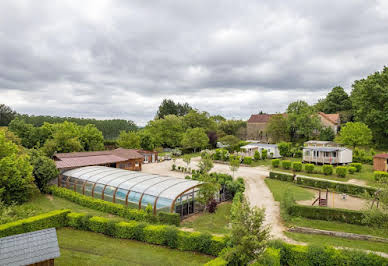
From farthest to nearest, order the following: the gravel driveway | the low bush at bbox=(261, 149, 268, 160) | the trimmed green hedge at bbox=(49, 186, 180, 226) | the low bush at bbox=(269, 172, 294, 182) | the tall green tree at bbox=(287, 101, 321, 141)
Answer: the tall green tree at bbox=(287, 101, 321, 141), the low bush at bbox=(261, 149, 268, 160), the low bush at bbox=(269, 172, 294, 182), the gravel driveway, the trimmed green hedge at bbox=(49, 186, 180, 226)

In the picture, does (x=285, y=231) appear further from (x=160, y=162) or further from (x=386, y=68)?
(x=386, y=68)

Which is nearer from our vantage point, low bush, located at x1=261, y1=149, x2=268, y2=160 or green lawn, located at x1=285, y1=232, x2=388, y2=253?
green lawn, located at x1=285, y1=232, x2=388, y2=253

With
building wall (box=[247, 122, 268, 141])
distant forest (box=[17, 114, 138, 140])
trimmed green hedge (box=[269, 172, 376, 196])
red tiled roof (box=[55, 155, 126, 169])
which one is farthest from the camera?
distant forest (box=[17, 114, 138, 140])

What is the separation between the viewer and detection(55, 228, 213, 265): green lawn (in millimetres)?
11414

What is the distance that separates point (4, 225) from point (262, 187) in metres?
22.1

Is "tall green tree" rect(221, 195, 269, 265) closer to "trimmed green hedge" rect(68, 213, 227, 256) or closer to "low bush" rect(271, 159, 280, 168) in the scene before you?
"trimmed green hedge" rect(68, 213, 227, 256)

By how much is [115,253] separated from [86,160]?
19.1 m

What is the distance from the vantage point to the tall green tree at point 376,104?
4303 cm

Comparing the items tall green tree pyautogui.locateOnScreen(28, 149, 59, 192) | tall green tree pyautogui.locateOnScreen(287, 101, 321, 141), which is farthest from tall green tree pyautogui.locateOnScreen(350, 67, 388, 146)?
tall green tree pyautogui.locateOnScreen(28, 149, 59, 192)

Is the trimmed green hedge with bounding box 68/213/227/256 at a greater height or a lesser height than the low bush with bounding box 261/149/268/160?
lesser

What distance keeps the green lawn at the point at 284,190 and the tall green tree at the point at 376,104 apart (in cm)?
2747

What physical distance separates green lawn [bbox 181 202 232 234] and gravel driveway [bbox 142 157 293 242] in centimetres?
292

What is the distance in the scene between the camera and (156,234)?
1334 centimetres

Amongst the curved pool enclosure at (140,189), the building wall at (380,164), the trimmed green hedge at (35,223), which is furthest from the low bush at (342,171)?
the trimmed green hedge at (35,223)
